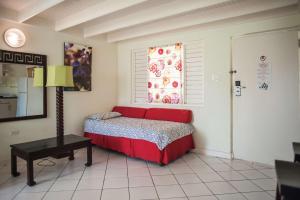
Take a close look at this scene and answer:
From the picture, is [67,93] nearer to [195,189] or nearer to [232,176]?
[195,189]

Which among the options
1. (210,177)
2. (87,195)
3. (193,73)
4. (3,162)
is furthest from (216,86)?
(3,162)

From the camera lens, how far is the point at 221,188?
2570mm

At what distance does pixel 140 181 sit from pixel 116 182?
0.98 feet

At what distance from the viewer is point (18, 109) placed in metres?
3.40

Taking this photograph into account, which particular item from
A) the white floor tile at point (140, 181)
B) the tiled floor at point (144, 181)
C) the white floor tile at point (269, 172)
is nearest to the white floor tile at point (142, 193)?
the tiled floor at point (144, 181)

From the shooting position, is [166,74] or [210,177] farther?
[166,74]

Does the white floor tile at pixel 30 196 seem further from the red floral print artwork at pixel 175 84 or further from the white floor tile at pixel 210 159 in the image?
the red floral print artwork at pixel 175 84

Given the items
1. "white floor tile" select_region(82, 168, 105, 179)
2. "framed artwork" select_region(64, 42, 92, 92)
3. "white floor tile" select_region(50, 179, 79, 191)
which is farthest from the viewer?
"framed artwork" select_region(64, 42, 92, 92)

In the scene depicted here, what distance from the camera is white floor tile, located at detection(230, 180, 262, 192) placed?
252 centimetres

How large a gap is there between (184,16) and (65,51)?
2.18 m

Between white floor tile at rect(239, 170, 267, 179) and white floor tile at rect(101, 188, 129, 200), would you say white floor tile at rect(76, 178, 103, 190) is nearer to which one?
white floor tile at rect(101, 188, 129, 200)

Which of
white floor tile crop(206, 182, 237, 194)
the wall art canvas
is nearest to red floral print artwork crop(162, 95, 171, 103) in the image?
the wall art canvas

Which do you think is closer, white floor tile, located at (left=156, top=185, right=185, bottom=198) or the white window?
white floor tile, located at (left=156, top=185, right=185, bottom=198)

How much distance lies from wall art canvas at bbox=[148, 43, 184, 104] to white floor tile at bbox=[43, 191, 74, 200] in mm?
2502
